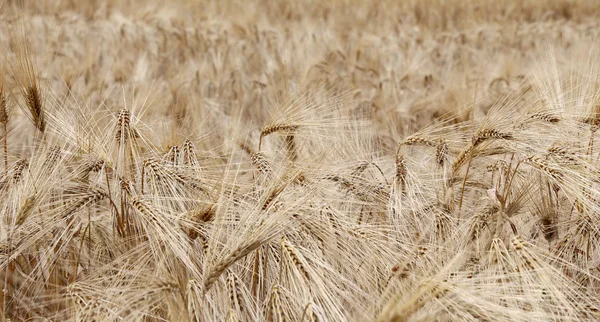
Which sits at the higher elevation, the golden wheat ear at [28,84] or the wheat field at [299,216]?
the golden wheat ear at [28,84]

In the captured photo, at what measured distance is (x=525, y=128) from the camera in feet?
6.92

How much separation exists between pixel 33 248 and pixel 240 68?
2898mm

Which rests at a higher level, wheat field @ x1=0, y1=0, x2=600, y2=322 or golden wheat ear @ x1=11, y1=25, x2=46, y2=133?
golden wheat ear @ x1=11, y1=25, x2=46, y2=133

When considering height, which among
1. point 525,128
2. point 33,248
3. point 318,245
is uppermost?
point 525,128

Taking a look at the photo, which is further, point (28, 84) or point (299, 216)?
point (28, 84)

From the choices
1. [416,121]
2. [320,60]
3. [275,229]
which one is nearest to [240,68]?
[320,60]

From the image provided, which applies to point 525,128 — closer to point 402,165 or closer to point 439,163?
point 439,163

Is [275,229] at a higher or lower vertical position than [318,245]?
higher

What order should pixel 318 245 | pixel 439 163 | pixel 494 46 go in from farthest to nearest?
pixel 494 46 → pixel 439 163 → pixel 318 245

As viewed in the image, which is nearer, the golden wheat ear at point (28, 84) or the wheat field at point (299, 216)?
the wheat field at point (299, 216)

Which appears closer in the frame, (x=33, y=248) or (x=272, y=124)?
(x=33, y=248)

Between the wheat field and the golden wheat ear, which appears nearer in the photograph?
the wheat field

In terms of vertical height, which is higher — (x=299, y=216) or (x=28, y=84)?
(x=28, y=84)

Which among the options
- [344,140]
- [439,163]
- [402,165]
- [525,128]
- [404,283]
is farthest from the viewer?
[344,140]
